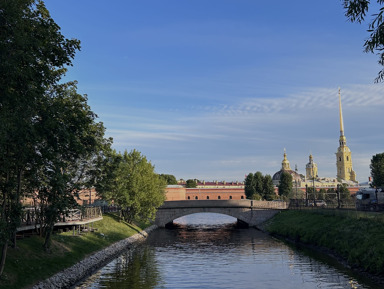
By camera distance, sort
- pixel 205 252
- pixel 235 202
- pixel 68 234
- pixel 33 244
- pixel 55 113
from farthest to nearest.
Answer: pixel 235 202 → pixel 205 252 → pixel 68 234 → pixel 33 244 → pixel 55 113

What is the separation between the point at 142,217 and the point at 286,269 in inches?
1671

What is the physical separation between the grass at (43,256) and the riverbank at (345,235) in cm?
2620

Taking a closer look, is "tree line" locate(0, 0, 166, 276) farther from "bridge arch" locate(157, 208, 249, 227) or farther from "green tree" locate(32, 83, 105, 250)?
"bridge arch" locate(157, 208, 249, 227)

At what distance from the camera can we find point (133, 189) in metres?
69.9

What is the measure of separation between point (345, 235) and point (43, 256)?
32081 mm

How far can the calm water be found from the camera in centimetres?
3156

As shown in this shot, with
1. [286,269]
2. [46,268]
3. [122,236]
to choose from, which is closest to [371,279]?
[286,269]

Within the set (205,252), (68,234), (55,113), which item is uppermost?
(55,113)

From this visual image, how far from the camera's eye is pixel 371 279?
31.3 m

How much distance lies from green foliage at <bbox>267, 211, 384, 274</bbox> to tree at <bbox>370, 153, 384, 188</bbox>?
7656 centimetres

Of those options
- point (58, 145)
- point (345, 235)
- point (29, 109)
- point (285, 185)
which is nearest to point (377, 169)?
point (285, 185)

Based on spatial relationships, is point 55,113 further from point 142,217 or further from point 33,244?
point 142,217

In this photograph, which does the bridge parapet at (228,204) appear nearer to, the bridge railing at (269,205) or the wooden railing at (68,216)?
the bridge railing at (269,205)

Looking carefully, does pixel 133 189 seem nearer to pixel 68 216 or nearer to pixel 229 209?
pixel 229 209
